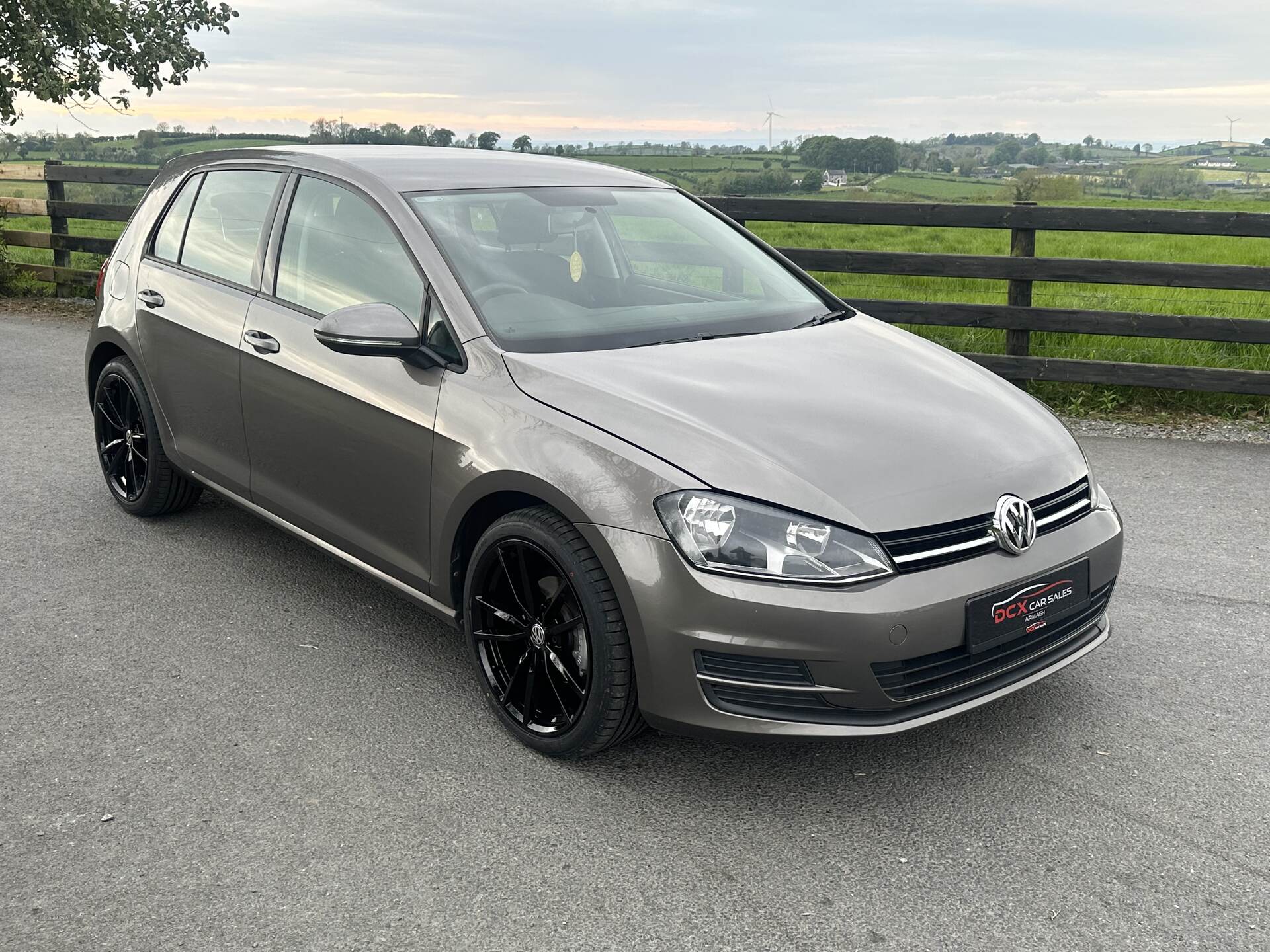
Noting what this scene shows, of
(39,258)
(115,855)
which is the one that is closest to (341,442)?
(115,855)

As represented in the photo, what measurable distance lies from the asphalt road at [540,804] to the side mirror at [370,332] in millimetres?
1135

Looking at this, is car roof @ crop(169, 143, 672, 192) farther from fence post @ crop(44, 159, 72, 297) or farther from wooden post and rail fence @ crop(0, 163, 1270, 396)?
fence post @ crop(44, 159, 72, 297)

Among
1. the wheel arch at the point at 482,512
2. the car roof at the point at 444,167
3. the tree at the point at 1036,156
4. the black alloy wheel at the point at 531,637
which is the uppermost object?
the tree at the point at 1036,156

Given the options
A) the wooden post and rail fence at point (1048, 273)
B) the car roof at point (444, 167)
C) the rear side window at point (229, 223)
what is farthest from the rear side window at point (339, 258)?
the wooden post and rail fence at point (1048, 273)

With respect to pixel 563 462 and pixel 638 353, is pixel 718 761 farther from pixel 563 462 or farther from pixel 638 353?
pixel 638 353

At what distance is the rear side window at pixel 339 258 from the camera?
387cm

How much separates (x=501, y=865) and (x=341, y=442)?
163 centimetres

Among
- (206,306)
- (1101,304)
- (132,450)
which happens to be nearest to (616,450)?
(206,306)

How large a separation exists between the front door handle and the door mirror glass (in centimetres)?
70

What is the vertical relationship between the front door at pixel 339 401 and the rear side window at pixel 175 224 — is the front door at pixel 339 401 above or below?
below

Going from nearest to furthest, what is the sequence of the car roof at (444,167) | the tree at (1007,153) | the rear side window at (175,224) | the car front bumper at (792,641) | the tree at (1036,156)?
the car front bumper at (792,641) → the car roof at (444,167) → the rear side window at (175,224) → the tree at (1007,153) → the tree at (1036,156)

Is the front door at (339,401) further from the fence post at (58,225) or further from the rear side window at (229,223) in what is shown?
the fence post at (58,225)

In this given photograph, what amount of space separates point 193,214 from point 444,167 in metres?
1.40

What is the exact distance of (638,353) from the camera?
367 cm
